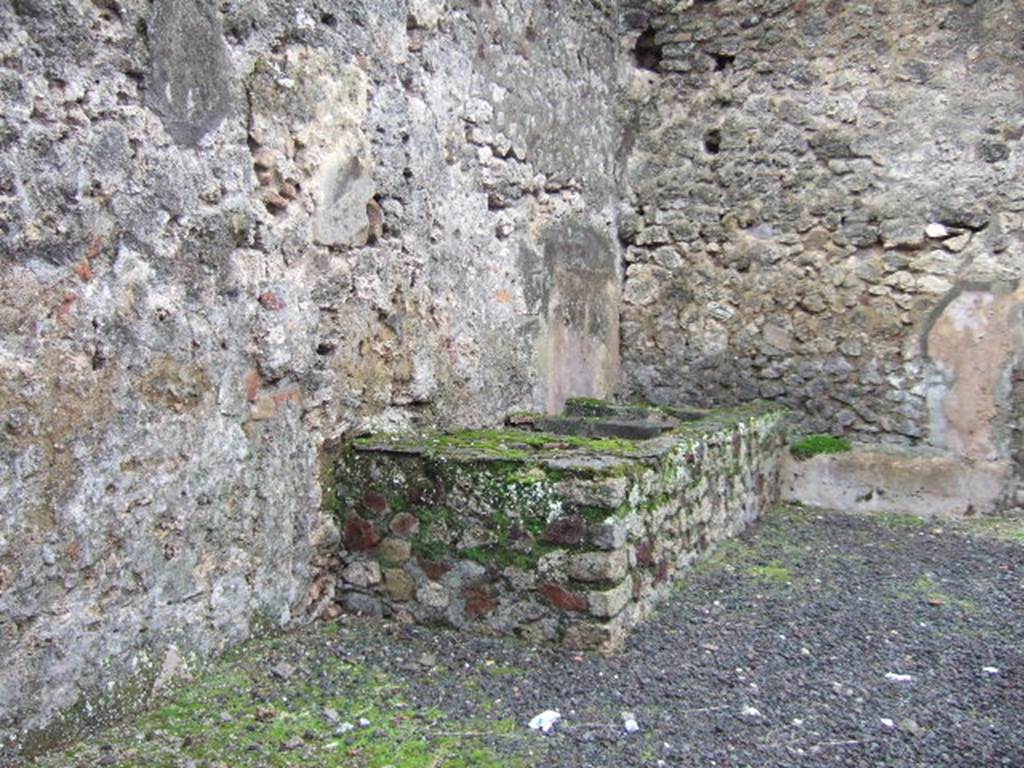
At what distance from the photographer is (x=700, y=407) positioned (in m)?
5.84

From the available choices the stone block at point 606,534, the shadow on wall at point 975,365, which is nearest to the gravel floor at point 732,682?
the stone block at point 606,534

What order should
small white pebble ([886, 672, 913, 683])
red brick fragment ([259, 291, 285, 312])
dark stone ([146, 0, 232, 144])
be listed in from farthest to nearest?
red brick fragment ([259, 291, 285, 312]), small white pebble ([886, 672, 913, 683]), dark stone ([146, 0, 232, 144])

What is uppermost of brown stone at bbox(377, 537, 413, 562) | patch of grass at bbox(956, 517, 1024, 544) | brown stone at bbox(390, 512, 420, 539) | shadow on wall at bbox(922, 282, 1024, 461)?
shadow on wall at bbox(922, 282, 1024, 461)

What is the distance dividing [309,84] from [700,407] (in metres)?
3.32

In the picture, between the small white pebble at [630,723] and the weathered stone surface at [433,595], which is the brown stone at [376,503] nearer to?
the weathered stone surface at [433,595]

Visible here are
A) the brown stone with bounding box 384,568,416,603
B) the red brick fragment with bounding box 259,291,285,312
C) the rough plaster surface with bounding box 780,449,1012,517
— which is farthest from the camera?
the rough plaster surface with bounding box 780,449,1012,517

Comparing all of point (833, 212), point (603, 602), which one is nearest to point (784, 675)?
point (603, 602)

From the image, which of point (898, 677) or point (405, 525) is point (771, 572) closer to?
point (898, 677)

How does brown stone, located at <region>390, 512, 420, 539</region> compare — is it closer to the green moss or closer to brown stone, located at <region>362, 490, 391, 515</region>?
brown stone, located at <region>362, 490, 391, 515</region>

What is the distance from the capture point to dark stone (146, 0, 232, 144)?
2668 millimetres

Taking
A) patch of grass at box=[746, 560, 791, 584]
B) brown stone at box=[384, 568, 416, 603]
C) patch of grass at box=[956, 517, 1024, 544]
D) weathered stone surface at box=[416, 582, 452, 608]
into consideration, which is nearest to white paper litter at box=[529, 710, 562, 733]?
weathered stone surface at box=[416, 582, 452, 608]

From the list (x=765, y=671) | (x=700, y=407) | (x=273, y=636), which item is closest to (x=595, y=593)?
(x=765, y=671)

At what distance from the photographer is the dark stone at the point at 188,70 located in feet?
8.75

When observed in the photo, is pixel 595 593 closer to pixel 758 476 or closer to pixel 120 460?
pixel 120 460
